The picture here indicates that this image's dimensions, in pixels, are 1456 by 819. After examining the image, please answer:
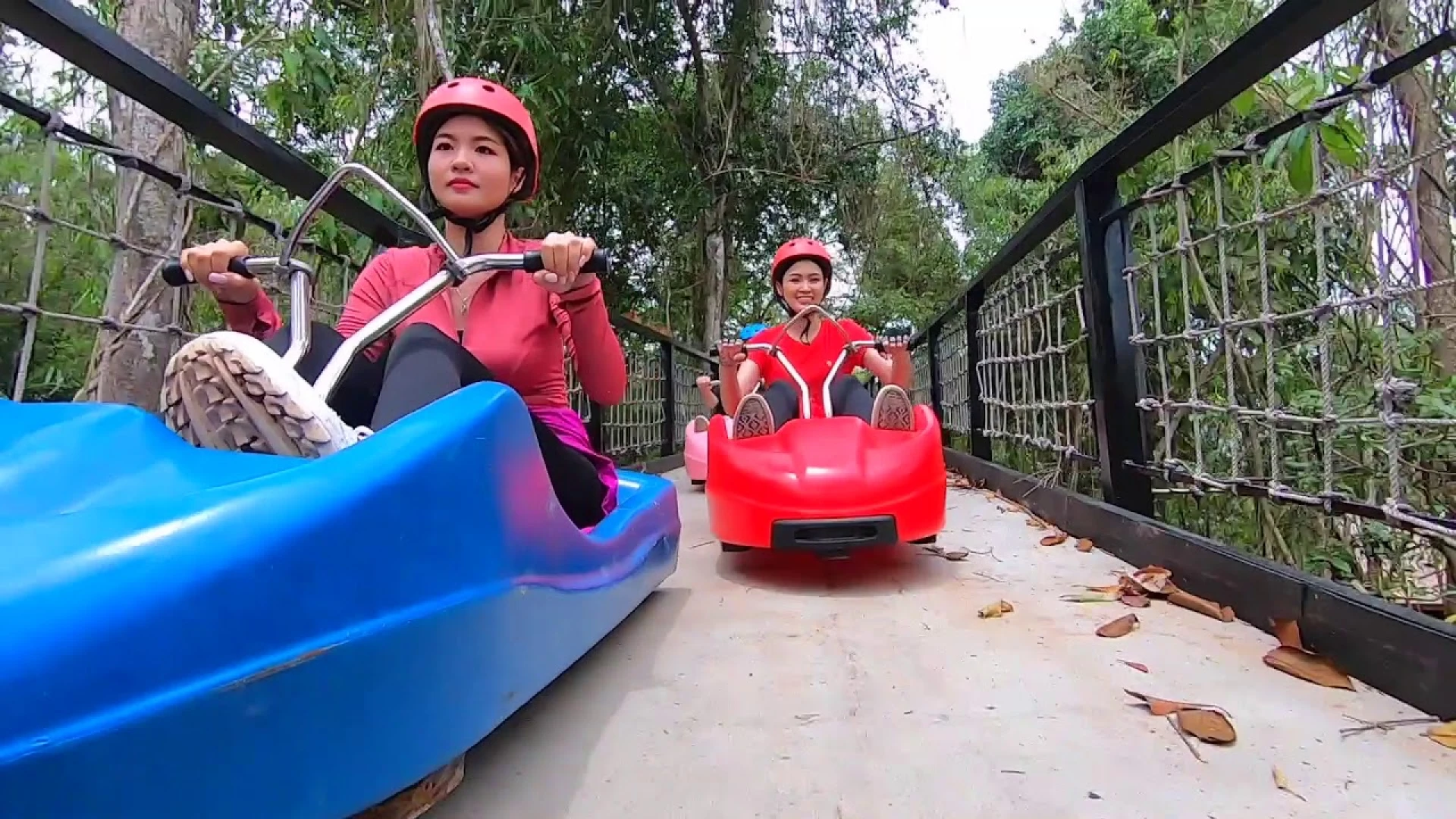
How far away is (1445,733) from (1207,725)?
0.24 metres

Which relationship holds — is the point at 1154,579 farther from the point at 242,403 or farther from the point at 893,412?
the point at 242,403

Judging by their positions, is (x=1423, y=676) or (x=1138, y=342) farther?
(x=1138, y=342)

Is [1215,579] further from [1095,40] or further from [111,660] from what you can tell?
[1095,40]

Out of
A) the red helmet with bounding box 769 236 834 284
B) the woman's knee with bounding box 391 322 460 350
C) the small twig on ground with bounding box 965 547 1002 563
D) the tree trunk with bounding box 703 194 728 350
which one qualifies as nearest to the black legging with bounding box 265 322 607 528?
the woman's knee with bounding box 391 322 460 350

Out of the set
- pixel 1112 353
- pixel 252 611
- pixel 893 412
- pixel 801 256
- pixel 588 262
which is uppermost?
pixel 801 256

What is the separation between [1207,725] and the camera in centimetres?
109

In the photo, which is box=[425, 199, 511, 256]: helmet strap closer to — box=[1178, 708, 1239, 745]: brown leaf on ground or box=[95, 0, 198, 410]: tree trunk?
box=[95, 0, 198, 410]: tree trunk

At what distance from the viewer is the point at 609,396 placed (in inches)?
64.8

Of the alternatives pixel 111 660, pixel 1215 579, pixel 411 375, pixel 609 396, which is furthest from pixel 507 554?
pixel 1215 579

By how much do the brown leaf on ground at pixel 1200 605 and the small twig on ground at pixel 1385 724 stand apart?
1.55ft

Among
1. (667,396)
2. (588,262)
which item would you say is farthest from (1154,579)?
(667,396)

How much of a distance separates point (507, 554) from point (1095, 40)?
366 inches

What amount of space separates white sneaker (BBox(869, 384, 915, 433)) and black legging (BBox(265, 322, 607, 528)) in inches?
40.1

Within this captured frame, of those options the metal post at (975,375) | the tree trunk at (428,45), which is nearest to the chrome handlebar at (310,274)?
the tree trunk at (428,45)
